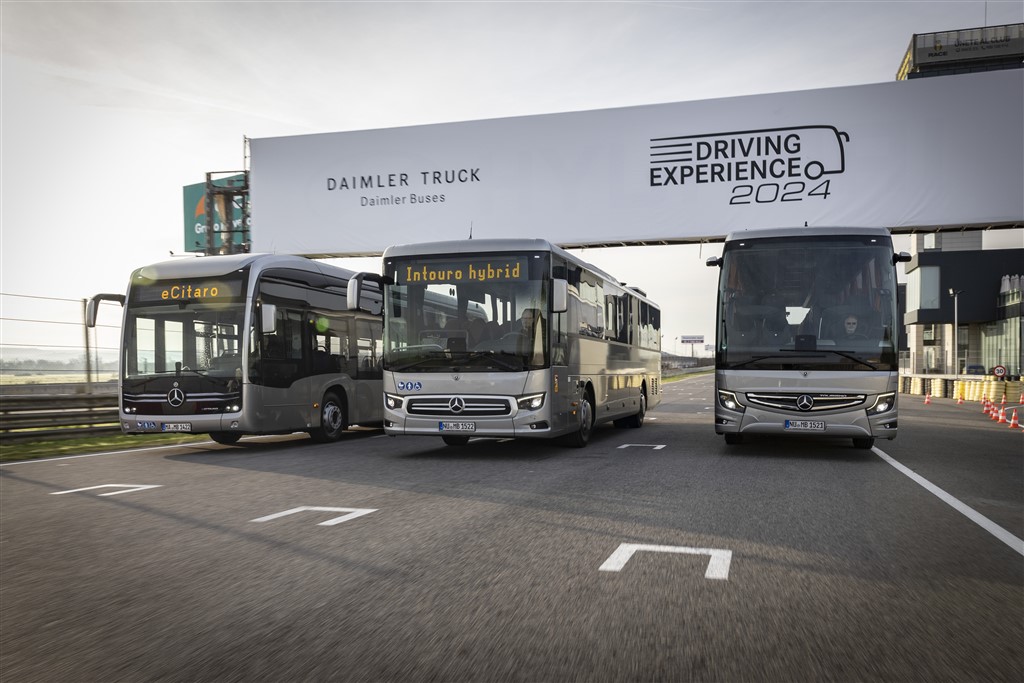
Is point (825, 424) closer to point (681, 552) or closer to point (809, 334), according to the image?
point (809, 334)

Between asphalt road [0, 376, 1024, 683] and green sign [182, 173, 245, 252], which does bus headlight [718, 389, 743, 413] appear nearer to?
asphalt road [0, 376, 1024, 683]

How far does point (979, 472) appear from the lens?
1037cm

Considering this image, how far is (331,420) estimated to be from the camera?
1545cm

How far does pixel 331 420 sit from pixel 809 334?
332 inches

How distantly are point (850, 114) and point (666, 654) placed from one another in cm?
2054

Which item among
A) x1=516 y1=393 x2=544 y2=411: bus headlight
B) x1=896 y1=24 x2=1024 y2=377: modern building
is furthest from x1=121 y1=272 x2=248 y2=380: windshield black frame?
x1=896 y1=24 x2=1024 y2=377: modern building

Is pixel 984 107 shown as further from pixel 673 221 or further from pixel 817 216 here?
pixel 673 221

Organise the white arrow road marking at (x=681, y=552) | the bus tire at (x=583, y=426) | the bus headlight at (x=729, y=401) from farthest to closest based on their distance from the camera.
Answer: the bus tire at (x=583, y=426) < the bus headlight at (x=729, y=401) < the white arrow road marking at (x=681, y=552)

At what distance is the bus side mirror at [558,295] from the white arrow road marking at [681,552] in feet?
20.1

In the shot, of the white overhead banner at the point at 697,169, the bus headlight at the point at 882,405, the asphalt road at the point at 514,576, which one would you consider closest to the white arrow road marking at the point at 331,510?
the asphalt road at the point at 514,576

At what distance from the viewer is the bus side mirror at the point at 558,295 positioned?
38.4 ft

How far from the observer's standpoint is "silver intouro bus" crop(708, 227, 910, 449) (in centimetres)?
1143

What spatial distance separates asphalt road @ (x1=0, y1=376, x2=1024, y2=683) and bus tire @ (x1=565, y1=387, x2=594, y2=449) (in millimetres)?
3237

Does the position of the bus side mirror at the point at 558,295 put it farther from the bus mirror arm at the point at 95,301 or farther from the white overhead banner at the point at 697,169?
the white overhead banner at the point at 697,169
